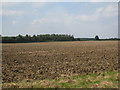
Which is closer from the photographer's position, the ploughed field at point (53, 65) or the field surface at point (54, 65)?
the field surface at point (54, 65)

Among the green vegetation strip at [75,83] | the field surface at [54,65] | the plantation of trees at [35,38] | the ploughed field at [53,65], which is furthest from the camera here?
the plantation of trees at [35,38]

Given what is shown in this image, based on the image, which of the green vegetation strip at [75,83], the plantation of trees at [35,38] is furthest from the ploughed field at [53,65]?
the plantation of trees at [35,38]

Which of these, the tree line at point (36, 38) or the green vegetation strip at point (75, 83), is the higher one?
the tree line at point (36, 38)

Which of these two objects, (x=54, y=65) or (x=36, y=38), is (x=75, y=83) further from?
(x=36, y=38)

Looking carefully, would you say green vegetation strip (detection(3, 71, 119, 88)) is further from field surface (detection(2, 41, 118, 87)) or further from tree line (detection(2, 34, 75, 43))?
tree line (detection(2, 34, 75, 43))

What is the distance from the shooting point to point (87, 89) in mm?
9109

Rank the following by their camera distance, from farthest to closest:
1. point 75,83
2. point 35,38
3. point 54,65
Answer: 1. point 35,38
2. point 54,65
3. point 75,83

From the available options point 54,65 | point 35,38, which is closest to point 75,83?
point 54,65

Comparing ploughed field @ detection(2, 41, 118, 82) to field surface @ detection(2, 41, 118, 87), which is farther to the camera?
ploughed field @ detection(2, 41, 118, 82)

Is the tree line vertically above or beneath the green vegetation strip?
above

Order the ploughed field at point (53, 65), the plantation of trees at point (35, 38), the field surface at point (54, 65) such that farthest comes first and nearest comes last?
1. the plantation of trees at point (35, 38)
2. the ploughed field at point (53, 65)
3. the field surface at point (54, 65)

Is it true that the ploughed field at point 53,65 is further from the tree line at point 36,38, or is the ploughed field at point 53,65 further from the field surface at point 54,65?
the tree line at point 36,38

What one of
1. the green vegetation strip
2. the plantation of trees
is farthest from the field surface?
the plantation of trees

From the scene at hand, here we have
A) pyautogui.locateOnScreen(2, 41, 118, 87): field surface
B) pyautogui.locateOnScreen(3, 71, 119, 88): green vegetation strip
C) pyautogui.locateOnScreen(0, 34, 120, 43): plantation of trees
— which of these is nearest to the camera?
pyautogui.locateOnScreen(3, 71, 119, 88): green vegetation strip
